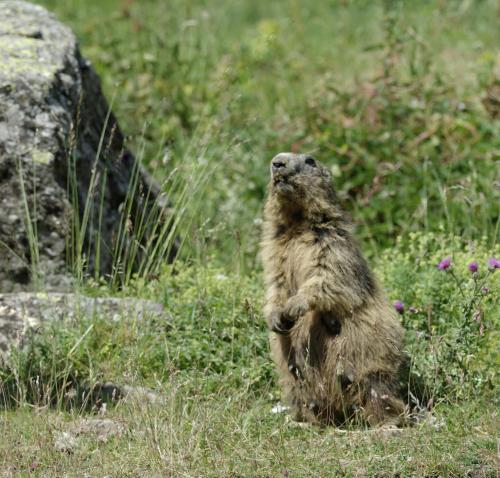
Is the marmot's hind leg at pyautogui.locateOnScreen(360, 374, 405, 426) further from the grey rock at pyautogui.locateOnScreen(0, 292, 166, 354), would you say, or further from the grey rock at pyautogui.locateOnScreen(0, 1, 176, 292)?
the grey rock at pyautogui.locateOnScreen(0, 1, 176, 292)

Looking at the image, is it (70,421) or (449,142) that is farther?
(449,142)

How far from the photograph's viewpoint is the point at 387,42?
891 cm

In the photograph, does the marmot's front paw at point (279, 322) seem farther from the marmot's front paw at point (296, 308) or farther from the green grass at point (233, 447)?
the green grass at point (233, 447)

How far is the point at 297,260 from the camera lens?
18.2 feet

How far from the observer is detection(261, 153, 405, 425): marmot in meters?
5.32

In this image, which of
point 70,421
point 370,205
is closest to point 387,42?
point 370,205

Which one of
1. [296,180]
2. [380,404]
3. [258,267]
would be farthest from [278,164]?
[258,267]

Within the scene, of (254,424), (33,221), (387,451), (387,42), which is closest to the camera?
(387,451)

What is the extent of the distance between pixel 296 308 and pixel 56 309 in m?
1.58

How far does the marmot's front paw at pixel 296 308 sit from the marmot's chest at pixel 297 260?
7.6 inches

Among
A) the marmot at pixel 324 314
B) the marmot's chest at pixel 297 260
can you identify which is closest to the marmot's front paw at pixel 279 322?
the marmot at pixel 324 314

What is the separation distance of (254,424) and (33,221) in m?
2.25

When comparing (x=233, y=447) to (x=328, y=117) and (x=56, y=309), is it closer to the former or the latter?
(x=56, y=309)

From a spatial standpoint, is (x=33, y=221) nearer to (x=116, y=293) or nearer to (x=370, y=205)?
(x=116, y=293)
